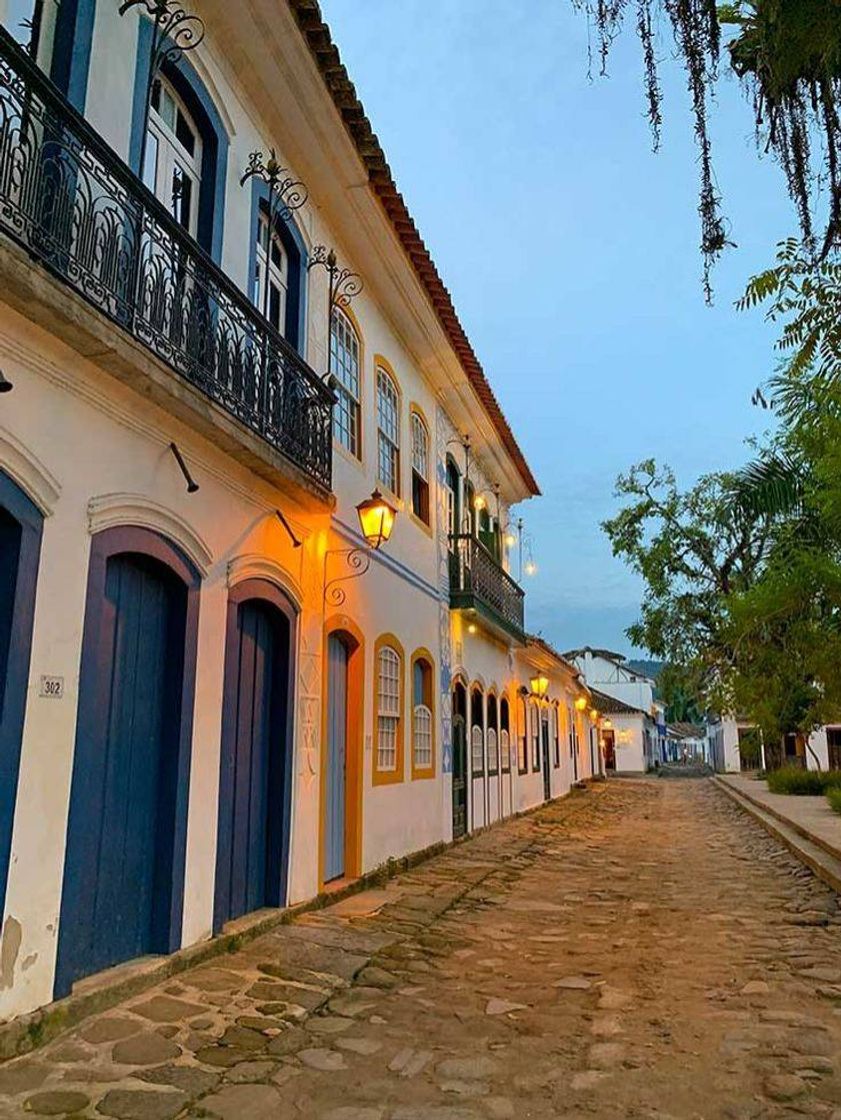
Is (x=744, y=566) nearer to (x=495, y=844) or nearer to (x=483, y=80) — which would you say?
(x=495, y=844)

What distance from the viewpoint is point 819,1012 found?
4.66 meters

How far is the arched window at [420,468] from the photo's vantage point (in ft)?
37.2

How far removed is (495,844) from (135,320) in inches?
376

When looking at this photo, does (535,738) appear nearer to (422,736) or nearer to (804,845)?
(804,845)

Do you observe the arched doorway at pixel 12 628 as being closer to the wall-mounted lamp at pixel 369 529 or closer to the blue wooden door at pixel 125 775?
the blue wooden door at pixel 125 775

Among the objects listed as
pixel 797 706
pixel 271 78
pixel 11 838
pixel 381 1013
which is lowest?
pixel 381 1013

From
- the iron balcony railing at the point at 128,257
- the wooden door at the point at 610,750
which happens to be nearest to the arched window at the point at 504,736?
the iron balcony railing at the point at 128,257

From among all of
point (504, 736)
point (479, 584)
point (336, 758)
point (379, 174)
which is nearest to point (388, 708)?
point (336, 758)

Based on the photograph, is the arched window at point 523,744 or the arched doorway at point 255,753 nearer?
the arched doorway at point 255,753

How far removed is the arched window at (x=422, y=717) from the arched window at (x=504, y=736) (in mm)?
4687

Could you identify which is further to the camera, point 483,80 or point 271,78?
point 271,78

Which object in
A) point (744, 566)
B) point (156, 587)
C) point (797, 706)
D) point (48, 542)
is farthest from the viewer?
point (744, 566)

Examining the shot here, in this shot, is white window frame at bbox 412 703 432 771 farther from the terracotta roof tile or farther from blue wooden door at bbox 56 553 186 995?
blue wooden door at bbox 56 553 186 995

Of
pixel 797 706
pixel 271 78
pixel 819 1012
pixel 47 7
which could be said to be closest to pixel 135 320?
pixel 47 7
